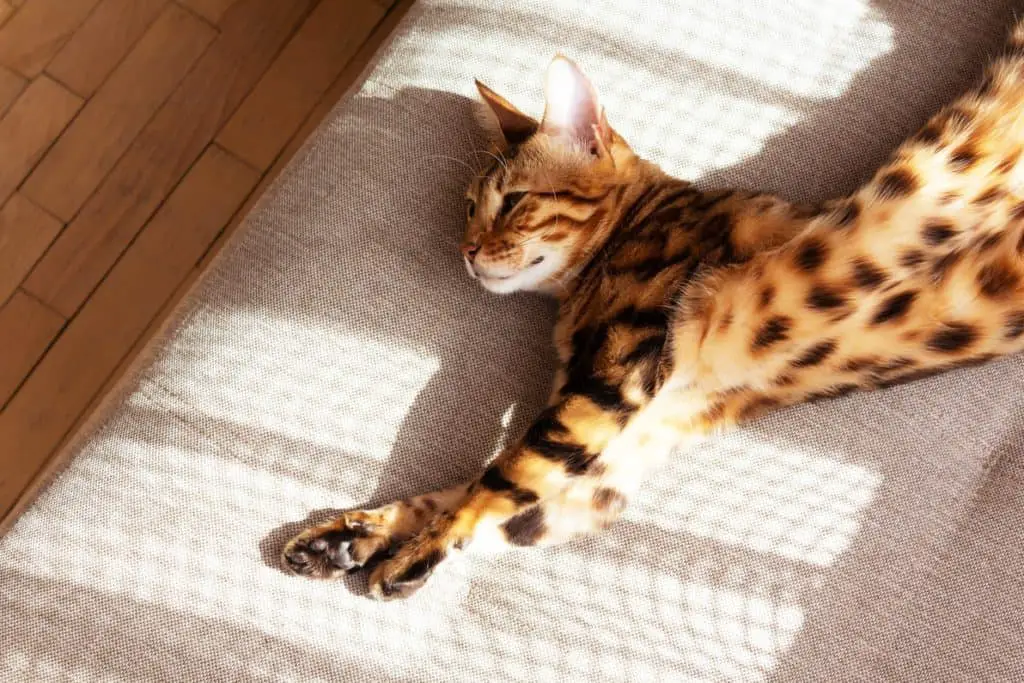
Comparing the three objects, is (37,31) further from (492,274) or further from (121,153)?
(492,274)

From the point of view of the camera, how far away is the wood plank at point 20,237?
1847 mm

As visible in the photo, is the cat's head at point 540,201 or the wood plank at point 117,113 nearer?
the cat's head at point 540,201

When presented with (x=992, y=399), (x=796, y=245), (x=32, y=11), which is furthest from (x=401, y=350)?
(x=32, y=11)

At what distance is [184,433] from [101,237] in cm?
82

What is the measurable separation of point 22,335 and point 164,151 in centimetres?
50

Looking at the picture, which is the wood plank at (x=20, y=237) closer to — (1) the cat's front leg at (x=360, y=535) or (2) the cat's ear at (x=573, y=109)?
(1) the cat's front leg at (x=360, y=535)

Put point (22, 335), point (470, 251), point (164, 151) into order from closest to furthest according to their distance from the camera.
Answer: point (470, 251)
point (22, 335)
point (164, 151)

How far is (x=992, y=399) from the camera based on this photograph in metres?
1.34

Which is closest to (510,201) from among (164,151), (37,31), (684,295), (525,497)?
(684,295)

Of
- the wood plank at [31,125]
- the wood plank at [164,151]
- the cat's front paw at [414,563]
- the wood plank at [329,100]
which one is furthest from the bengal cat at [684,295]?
the wood plank at [31,125]

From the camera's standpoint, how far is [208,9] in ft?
6.59

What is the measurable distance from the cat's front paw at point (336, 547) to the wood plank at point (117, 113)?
1089 mm

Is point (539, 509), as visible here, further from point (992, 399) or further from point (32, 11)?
point (32, 11)

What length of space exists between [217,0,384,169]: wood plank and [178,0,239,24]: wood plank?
0.57 ft
